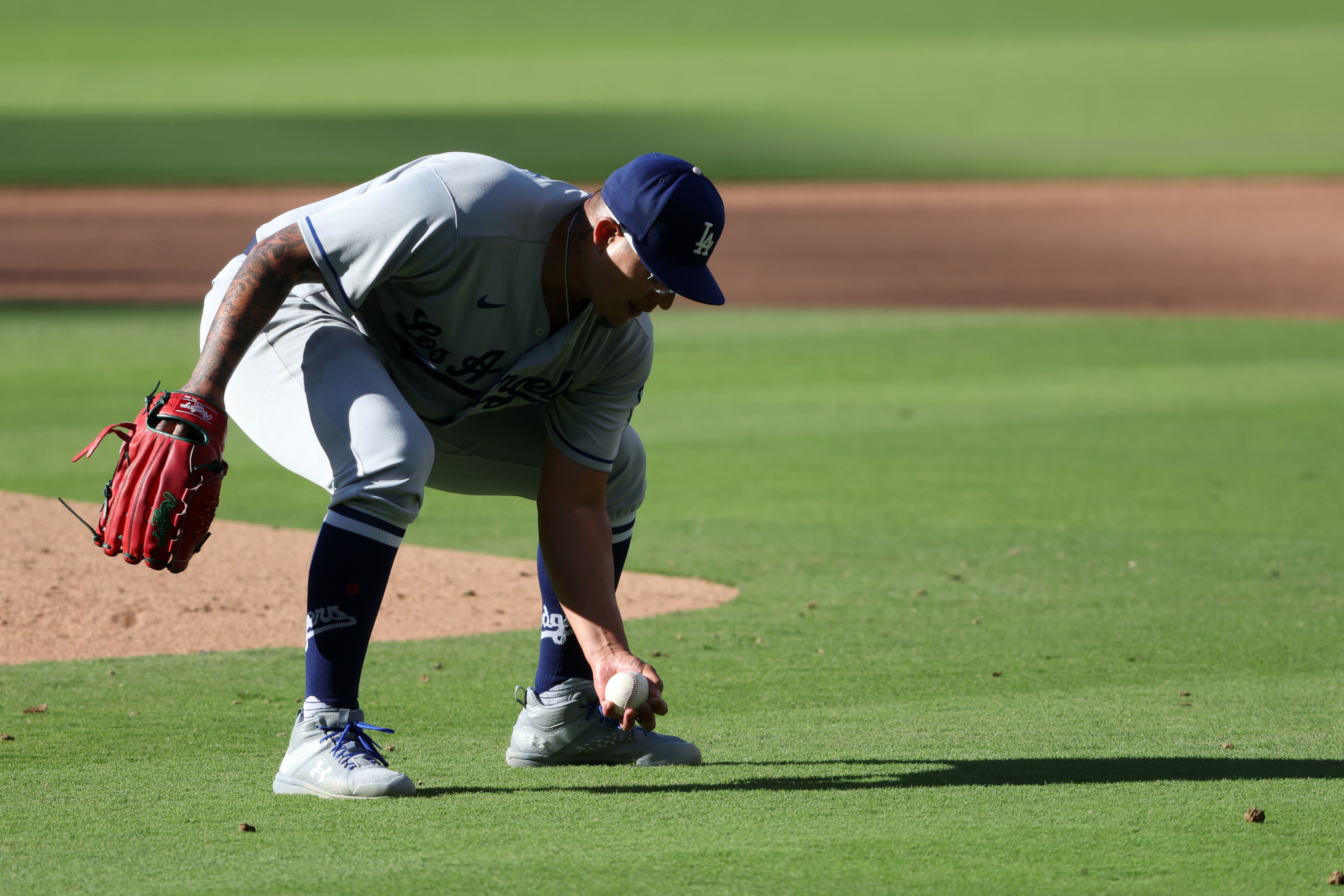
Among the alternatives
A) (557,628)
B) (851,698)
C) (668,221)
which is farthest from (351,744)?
(851,698)

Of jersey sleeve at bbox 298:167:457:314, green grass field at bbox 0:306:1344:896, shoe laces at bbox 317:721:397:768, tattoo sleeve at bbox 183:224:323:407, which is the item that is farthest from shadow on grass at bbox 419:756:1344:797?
jersey sleeve at bbox 298:167:457:314

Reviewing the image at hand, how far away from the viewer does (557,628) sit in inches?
173

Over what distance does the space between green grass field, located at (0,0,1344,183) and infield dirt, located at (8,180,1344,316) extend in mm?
2484

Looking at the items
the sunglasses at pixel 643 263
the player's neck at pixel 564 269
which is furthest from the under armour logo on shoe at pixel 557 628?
the sunglasses at pixel 643 263

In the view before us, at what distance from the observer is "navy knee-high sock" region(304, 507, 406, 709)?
12.4 feet

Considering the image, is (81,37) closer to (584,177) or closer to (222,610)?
(584,177)

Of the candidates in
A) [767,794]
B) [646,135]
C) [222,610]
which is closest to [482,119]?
[646,135]

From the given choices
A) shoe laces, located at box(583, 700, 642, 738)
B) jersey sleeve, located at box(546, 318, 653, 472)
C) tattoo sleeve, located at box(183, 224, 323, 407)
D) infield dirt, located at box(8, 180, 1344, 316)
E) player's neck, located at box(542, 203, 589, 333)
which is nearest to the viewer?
tattoo sleeve, located at box(183, 224, 323, 407)

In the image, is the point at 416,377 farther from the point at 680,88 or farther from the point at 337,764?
the point at 680,88

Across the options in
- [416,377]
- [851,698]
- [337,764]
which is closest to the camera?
[337,764]

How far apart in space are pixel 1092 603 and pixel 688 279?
3086mm

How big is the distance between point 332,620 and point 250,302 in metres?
0.72

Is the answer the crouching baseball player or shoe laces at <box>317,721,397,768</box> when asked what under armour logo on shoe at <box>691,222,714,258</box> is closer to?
the crouching baseball player

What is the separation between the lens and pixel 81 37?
52719mm
